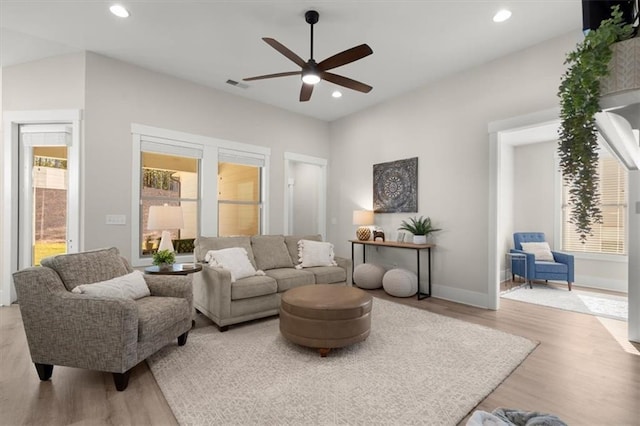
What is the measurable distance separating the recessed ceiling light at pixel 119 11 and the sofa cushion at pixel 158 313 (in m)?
2.72

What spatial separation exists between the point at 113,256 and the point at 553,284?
645 centimetres

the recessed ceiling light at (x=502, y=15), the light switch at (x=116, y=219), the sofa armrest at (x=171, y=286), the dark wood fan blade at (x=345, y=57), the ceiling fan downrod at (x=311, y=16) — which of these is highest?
the recessed ceiling light at (x=502, y=15)

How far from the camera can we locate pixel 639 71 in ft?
1.85

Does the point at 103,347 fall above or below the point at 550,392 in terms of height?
above

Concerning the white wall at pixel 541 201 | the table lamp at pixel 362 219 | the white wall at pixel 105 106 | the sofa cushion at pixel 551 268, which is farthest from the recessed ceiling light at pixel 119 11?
the white wall at pixel 541 201

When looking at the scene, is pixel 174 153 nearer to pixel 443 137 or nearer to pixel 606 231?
pixel 443 137

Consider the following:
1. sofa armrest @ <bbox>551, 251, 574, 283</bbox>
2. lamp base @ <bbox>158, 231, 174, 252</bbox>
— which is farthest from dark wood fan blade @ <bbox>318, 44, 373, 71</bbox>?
sofa armrest @ <bbox>551, 251, 574, 283</bbox>

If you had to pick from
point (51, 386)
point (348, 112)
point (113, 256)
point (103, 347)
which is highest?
point (348, 112)

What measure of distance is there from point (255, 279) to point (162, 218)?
120 centimetres

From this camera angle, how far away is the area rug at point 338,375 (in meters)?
1.86

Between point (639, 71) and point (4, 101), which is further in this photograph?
point (4, 101)

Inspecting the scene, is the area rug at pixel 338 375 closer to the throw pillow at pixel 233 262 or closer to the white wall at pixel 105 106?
the throw pillow at pixel 233 262

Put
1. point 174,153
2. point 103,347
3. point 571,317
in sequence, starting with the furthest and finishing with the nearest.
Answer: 1. point 174,153
2. point 571,317
3. point 103,347

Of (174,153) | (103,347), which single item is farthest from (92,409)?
(174,153)
